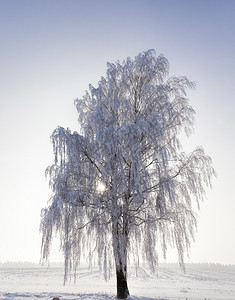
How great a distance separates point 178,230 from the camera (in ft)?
33.1

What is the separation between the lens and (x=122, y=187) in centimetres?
943

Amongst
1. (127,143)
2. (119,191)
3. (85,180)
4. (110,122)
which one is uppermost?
(110,122)

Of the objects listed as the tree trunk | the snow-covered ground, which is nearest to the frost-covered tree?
the tree trunk

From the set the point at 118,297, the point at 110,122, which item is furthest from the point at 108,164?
the point at 118,297

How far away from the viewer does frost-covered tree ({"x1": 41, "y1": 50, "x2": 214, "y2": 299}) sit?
9188mm

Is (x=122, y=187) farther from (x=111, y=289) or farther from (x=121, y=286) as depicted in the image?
(x=111, y=289)

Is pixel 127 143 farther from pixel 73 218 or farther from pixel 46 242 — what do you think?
pixel 46 242

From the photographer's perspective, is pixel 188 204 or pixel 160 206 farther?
pixel 188 204

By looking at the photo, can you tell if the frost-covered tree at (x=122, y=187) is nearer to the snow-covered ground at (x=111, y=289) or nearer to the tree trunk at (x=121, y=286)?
the tree trunk at (x=121, y=286)

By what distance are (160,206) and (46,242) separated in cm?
434

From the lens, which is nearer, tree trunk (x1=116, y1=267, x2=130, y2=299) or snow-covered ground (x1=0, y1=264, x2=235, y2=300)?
tree trunk (x1=116, y1=267, x2=130, y2=299)

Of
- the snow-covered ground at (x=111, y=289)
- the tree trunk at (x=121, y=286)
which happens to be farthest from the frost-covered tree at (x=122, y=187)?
the snow-covered ground at (x=111, y=289)

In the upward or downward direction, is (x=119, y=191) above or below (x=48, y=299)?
above

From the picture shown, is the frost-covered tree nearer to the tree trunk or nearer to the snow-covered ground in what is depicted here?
the tree trunk
